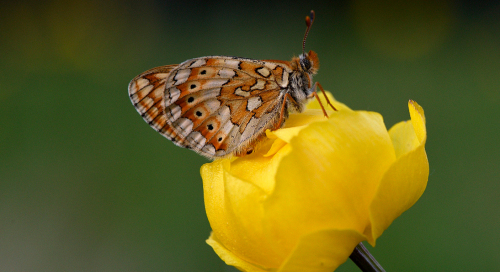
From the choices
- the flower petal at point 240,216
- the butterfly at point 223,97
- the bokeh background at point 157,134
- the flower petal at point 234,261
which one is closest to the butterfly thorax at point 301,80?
the butterfly at point 223,97

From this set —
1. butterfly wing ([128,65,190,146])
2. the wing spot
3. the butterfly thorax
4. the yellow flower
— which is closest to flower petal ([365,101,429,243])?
the yellow flower

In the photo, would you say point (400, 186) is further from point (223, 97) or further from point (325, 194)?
point (223, 97)

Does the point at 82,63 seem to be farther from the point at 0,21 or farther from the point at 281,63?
the point at 281,63

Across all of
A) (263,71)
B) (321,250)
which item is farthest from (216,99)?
(321,250)

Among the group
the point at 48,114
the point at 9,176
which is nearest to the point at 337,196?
the point at 9,176

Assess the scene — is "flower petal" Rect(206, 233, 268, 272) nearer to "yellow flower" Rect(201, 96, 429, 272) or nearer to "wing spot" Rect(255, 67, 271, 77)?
"yellow flower" Rect(201, 96, 429, 272)

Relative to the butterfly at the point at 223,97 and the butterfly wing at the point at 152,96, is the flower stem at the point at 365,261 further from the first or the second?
the butterfly wing at the point at 152,96
